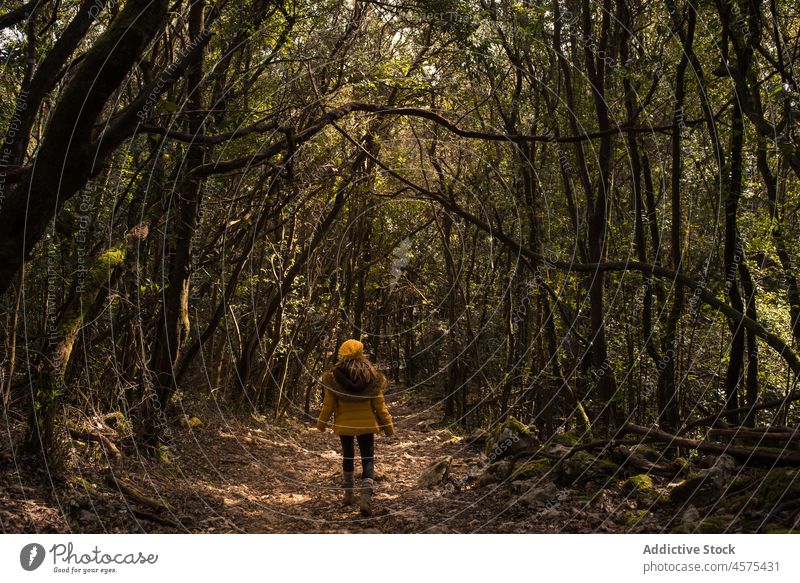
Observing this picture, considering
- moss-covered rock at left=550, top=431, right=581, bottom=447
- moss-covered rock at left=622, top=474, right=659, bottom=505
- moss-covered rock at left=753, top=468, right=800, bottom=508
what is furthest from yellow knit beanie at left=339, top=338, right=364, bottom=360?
moss-covered rock at left=753, top=468, right=800, bottom=508

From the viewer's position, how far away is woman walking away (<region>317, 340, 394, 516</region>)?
7938mm

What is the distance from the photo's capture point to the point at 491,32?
9945 mm

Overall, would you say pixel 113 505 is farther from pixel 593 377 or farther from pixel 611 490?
pixel 593 377

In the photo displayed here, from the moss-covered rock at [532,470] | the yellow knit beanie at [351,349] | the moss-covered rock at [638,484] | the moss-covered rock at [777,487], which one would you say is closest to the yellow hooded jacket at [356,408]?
the yellow knit beanie at [351,349]

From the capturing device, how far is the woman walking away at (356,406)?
794cm

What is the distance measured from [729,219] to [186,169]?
6181 mm

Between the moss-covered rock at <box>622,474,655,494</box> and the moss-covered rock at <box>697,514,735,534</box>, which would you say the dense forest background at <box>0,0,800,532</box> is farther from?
the moss-covered rock at <box>697,514,735,534</box>

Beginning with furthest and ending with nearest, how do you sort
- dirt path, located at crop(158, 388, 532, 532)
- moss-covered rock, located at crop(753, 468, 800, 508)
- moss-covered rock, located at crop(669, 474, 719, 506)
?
dirt path, located at crop(158, 388, 532, 532) → moss-covered rock, located at crop(669, 474, 719, 506) → moss-covered rock, located at crop(753, 468, 800, 508)

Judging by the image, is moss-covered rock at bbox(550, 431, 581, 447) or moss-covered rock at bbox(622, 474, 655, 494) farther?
moss-covered rock at bbox(550, 431, 581, 447)

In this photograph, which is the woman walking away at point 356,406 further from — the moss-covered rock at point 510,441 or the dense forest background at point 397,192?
the dense forest background at point 397,192

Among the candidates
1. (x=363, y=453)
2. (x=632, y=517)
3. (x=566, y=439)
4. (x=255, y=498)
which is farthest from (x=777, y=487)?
(x=255, y=498)

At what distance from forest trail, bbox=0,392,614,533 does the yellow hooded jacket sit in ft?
2.85

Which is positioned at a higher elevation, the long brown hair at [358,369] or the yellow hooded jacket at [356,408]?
the long brown hair at [358,369]

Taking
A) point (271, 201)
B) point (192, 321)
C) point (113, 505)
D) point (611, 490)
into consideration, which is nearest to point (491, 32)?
point (271, 201)
